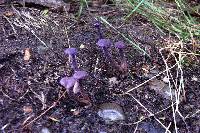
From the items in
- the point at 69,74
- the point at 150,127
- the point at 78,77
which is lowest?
the point at 150,127

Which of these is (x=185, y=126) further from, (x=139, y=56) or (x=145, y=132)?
(x=139, y=56)

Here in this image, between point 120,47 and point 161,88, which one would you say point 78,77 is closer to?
point 120,47

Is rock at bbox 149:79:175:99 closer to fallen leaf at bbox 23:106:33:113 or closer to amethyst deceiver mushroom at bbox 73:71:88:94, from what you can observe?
amethyst deceiver mushroom at bbox 73:71:88:94

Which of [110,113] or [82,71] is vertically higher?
Answer: [82,71]

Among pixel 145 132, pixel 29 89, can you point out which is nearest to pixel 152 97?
pixel 145 132

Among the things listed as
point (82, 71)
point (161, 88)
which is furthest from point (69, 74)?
point (161, 88)

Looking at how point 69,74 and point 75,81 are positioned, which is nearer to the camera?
point 75,81
